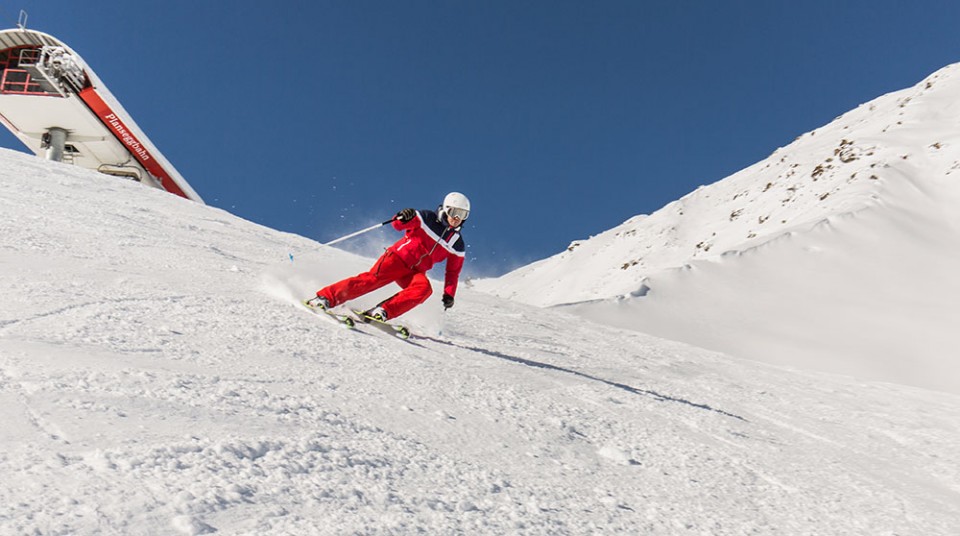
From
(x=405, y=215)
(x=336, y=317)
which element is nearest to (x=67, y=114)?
(x=405, y=215)

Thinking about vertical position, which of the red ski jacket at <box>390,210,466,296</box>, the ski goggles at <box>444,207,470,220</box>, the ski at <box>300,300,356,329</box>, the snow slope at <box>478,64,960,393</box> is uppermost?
the snow slope at <box>478,64,960,393</box>

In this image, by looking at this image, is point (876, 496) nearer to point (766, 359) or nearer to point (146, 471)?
point (146, 471)

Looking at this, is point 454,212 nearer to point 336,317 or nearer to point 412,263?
point 412,263

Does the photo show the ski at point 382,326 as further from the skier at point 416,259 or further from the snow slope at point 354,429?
the snow slope at point 354,429

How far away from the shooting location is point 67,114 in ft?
87.4

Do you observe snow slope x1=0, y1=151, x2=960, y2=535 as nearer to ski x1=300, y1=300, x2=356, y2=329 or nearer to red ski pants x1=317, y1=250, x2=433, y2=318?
ski x1=300, y1=300, x2=356, y2=329

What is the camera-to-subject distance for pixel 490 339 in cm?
664

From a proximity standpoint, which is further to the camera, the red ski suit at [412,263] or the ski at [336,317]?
the red ski suit at [412,263]

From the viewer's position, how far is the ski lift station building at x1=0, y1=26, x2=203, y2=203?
2600 cm

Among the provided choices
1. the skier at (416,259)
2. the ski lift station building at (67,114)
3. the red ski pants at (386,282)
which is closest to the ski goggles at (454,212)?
the skier at (416,259)

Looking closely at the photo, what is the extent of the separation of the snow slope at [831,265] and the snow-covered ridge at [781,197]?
113 millimetres

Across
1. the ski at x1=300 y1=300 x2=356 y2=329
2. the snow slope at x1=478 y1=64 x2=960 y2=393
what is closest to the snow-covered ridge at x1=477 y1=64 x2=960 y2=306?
the snow slope at x1=478 y1=64 x2=960 y2=393

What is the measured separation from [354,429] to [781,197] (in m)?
28.5

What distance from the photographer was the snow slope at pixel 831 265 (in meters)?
12.6
